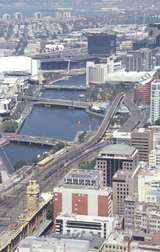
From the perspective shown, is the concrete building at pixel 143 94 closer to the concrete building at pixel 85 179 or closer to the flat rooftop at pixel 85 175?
the flat rooftop at pixel 85 175

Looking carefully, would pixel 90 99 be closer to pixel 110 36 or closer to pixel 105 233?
pixel 110 36

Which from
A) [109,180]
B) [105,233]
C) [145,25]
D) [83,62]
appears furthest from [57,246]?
[145,25]

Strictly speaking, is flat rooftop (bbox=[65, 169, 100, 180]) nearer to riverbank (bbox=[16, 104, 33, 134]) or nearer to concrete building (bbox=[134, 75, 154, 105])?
riverbank (bbox=[16, 104, 33, 134])

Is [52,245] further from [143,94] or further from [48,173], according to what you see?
[143,94]

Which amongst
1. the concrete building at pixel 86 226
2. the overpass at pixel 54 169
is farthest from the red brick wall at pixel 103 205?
the overpass at pixel 54 169

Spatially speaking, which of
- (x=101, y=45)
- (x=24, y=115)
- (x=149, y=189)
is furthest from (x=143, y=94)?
(x=101, y=45)
